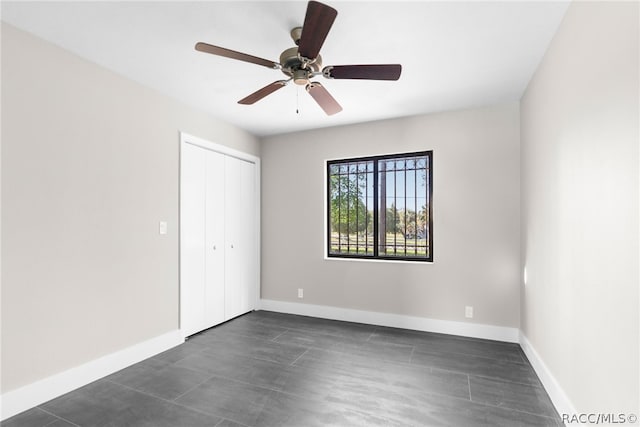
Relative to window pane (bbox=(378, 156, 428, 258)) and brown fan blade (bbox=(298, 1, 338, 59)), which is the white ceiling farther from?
window pane (bbox=(378, 156, 428, 258))

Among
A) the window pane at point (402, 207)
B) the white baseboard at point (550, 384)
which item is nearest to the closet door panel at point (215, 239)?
the window pane at point (402, 207)

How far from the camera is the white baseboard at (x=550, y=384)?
6.25 ft

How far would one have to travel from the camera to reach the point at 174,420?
1971 mm

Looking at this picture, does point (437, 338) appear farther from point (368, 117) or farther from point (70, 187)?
point (70, 187)

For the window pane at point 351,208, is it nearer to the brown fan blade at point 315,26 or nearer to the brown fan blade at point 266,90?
the brown fan blade at point 266,90

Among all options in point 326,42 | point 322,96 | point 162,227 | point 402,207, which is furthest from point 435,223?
point 162,227

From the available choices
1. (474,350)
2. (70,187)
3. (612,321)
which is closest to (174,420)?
(70,187)

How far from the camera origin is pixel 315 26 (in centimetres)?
160

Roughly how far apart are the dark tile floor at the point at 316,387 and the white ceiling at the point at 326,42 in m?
2.41

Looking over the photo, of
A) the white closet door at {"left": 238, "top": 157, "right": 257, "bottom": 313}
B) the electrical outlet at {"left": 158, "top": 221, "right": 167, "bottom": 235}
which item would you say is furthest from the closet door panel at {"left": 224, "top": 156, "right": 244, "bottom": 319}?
the electrical outlet at {"left": 158, "top": 221, "right": 167, "bottom": 235}

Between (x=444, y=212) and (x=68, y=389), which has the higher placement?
(x=444, y=212)

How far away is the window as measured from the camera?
149 inches

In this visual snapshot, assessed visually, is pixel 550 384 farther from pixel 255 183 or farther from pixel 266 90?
pixel 255 183

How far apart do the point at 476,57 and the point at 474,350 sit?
254 centimetres
